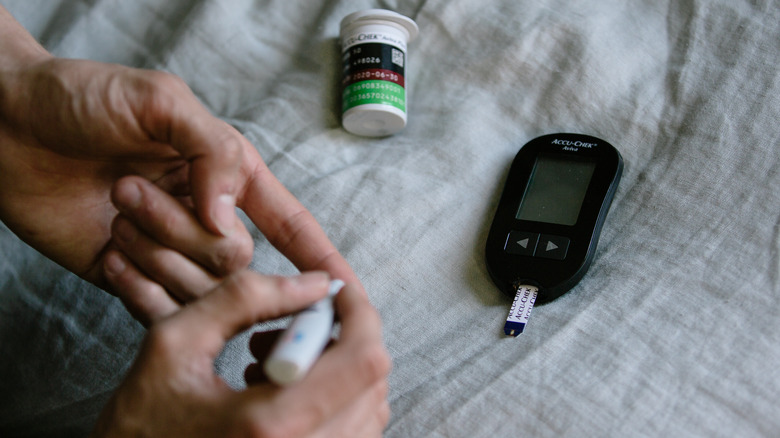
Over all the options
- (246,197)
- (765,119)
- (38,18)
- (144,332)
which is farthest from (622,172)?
(38,18)

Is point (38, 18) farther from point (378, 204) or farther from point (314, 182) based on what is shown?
point (378, 204)

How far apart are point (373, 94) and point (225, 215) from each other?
0.37 meters

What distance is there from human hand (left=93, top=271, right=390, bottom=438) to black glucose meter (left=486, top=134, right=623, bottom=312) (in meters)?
0.26

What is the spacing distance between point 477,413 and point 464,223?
28cm

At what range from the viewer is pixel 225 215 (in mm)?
652

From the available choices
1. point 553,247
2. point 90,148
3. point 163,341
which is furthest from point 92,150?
point 553,247

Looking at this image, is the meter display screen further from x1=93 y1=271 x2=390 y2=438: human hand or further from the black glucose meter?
x1=93 y1=271 x2=390 y2=438: human hand

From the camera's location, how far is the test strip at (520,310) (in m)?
0.73

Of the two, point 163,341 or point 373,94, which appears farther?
point 373,94

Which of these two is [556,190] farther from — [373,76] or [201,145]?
[201,145]

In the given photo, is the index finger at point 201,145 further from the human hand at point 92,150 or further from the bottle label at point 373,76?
the bottle label at point 373,76

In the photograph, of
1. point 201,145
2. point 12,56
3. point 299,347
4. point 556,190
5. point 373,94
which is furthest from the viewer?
point 373,94

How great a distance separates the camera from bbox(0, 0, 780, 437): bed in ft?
2.09

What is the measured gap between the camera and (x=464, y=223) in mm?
855
